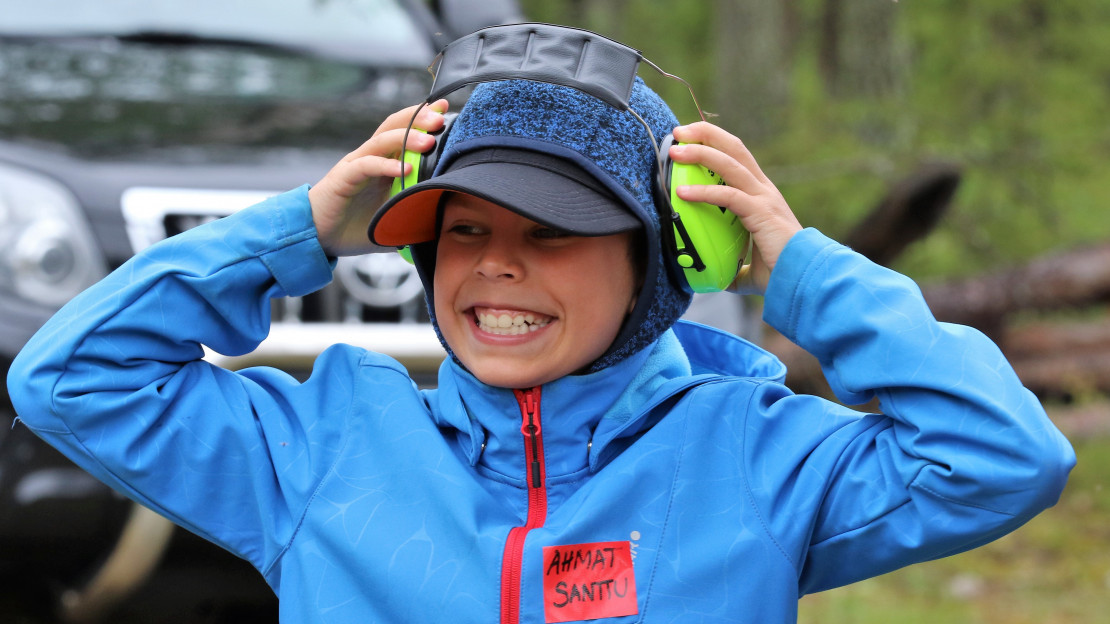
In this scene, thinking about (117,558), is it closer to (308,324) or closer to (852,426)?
(308,324)

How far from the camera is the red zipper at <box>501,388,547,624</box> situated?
189 cm

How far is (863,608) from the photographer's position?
154 inches

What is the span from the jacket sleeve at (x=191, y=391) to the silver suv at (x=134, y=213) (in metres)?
0.67

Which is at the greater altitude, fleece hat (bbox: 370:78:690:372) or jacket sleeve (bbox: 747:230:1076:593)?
fleece hat (bbox: 370:78:690:372)

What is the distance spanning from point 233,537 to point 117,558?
94cm

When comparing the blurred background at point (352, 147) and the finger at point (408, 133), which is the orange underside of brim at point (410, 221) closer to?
the finger at point (408, 133)

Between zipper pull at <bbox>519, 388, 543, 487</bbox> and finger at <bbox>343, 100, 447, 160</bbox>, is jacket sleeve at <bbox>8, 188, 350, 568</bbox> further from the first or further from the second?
zipper pull at <bbox>519, 388, 543, 487</bbox>

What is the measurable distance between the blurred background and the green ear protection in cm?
127

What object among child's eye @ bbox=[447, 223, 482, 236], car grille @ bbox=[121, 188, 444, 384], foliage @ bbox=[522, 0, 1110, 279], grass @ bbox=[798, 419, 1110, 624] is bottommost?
grass @ bbox=[798, 419, 1110, 624]

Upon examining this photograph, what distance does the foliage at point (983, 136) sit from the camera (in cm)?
580

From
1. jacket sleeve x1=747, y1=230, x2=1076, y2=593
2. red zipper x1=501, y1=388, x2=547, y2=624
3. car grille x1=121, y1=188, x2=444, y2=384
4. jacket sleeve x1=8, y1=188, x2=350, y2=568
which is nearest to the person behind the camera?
jacket sleeve x1=747, y1=230, x2=1076, y2=593

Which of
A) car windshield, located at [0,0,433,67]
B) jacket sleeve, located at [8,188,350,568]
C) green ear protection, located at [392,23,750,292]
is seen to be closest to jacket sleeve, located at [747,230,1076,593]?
green ear protection, located at [392,23,750,292]

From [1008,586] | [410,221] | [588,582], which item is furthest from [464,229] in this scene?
[1008,586]

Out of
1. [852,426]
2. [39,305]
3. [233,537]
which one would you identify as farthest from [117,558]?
[852,426]
